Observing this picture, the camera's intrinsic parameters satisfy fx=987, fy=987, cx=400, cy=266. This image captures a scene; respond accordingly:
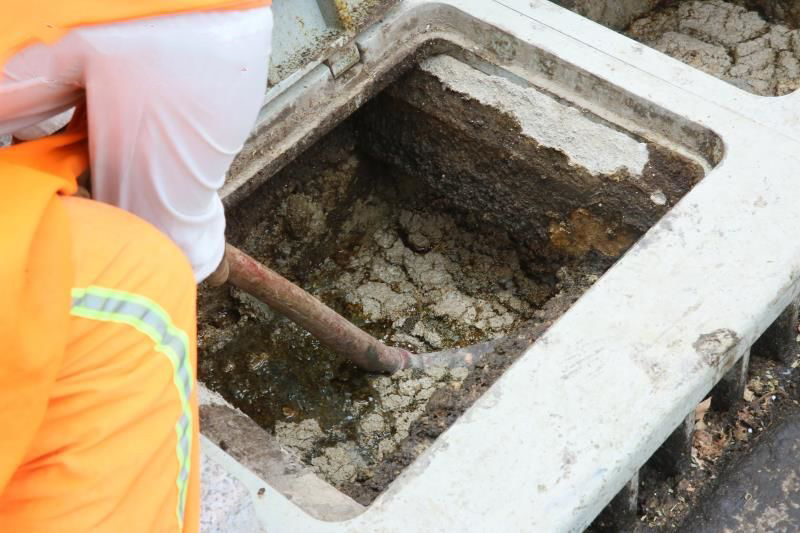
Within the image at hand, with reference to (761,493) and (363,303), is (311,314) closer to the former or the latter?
(363,303)

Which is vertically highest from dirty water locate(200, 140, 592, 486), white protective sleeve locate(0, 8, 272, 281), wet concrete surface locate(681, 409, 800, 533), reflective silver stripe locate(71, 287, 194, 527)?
white protective sleeve locate(0, 8, 272, 281)

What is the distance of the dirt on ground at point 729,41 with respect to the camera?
3018 mm

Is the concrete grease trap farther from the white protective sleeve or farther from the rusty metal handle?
the white protective sleeve

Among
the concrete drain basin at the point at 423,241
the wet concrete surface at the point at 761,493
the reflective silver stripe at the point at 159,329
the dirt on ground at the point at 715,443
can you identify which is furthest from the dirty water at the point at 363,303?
the reflective silver stripe at the point at 159,329

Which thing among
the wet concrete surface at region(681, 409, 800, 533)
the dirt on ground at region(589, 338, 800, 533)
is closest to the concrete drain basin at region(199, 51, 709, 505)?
the dirt on ground at region(589, 338, 800, 533)

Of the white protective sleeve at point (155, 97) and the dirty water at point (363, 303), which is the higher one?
the white protective sleeve at point (155, 97)

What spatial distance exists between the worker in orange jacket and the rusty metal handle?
0.57 metres

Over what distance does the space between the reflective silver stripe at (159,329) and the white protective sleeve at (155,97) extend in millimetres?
238

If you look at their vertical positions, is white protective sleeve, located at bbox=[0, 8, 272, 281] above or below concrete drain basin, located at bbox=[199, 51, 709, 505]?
above

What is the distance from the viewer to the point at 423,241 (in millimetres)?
2797

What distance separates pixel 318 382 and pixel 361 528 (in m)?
0.92

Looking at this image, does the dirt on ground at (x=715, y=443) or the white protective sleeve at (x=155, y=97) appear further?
the dirt on ground at (x=715, y=443)

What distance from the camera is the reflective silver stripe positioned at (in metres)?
1.04

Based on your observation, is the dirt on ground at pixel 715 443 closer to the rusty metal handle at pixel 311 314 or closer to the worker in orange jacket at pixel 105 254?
the rusty metal handle at pixel 311 314
